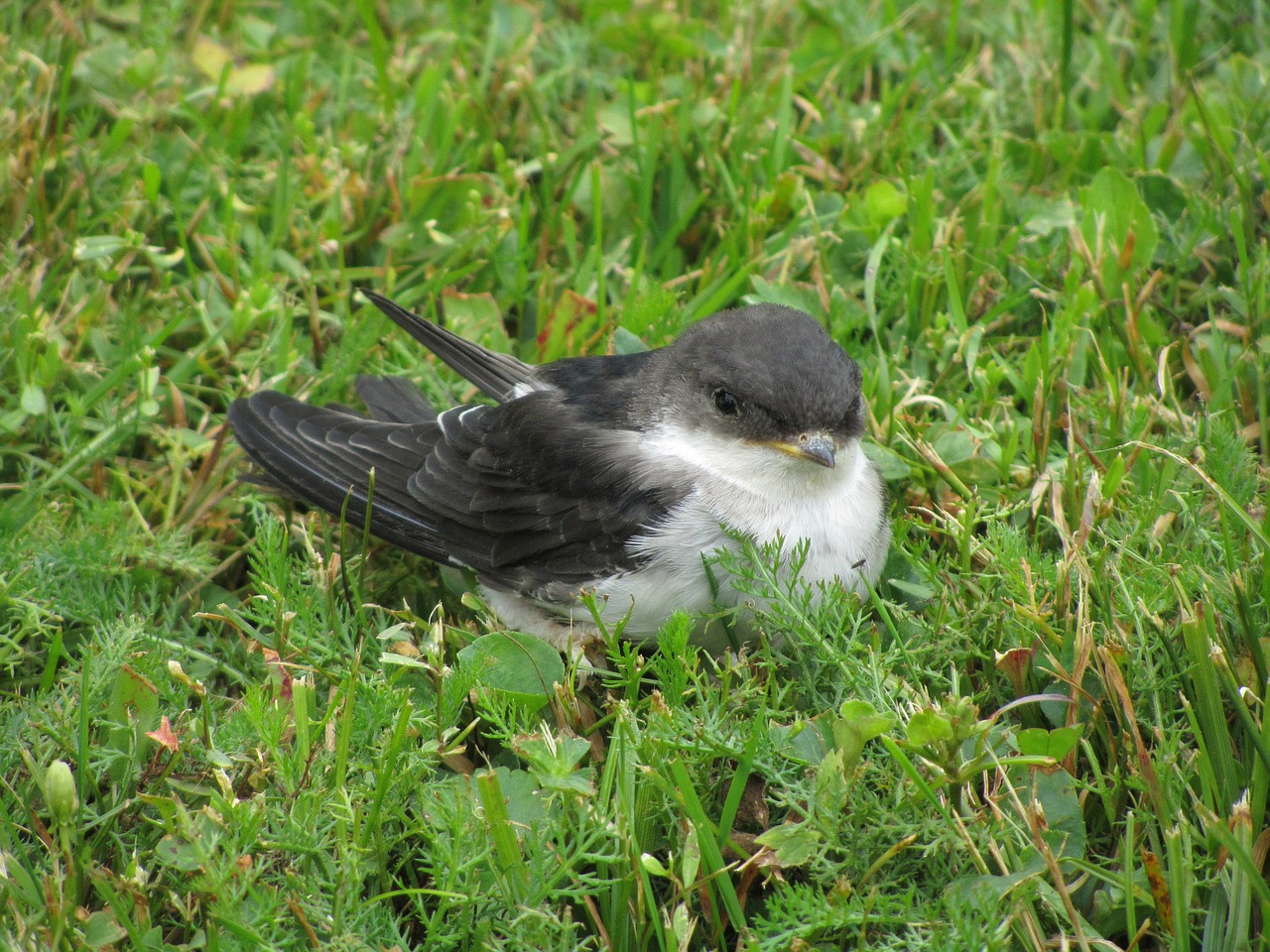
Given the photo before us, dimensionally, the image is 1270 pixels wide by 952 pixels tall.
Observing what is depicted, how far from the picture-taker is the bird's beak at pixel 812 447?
3.31 meters

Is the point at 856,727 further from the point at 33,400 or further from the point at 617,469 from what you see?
the point at 33,400

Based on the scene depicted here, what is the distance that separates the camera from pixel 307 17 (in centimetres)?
575

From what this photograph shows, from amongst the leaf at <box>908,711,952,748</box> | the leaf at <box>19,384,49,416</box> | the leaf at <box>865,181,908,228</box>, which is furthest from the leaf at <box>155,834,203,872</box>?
the leaf at <box>865,181,908,228</box>

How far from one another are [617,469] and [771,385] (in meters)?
0.51

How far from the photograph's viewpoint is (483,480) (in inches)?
152

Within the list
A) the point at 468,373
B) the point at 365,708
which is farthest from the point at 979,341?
the point at 365,708

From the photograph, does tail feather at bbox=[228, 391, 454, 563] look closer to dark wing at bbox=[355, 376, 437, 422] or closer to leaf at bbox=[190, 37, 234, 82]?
dark wing at bbox=[355, 376, 437, 422]

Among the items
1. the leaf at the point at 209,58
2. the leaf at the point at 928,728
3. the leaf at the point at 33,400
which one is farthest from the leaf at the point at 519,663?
the leaf at the point at 209,58

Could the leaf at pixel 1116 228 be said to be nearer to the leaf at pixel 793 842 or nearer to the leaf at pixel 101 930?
the leaf at pixel 793 842

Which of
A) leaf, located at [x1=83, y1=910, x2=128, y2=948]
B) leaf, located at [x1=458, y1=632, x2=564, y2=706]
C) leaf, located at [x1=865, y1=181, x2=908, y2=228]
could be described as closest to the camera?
leaf, located at [x1=83, y1=910, x2=128, y2=948]

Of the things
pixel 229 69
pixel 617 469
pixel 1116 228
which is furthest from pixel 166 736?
pixel 1116 228

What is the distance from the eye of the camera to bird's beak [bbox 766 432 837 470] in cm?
331

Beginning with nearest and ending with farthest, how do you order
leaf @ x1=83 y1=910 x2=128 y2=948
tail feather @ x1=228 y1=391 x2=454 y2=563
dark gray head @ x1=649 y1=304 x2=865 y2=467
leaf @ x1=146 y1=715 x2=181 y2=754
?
leaf @ x1=83 y1=910 x2=128 y2=948 < leaf @ x1=146 y1=715 x2=181 y2=754 < dark gray head @ x1=649 y1=304 x2=865 y2=467 < tail feather @ x1=228 y1=391 x2=454 y2=563

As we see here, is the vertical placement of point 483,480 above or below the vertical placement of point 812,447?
below
